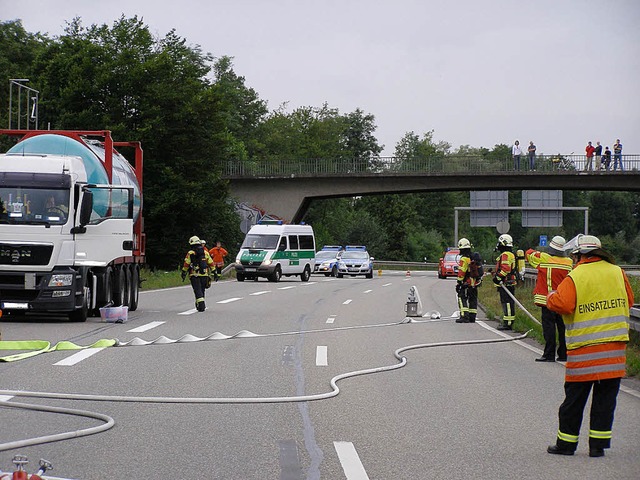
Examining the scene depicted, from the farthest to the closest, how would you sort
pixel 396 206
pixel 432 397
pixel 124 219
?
1. pixel 396 206
2. pixel 124 219
3. pixel 432 397

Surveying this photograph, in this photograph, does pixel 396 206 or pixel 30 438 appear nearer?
pixel 30 438

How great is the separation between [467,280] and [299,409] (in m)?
12.3

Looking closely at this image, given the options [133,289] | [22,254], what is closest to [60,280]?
[22,254]

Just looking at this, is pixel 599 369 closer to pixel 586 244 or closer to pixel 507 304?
pixel 586 244

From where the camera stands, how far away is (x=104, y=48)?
5525 centimetres

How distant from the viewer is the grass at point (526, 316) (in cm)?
1436

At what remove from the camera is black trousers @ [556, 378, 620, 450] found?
25.1ft

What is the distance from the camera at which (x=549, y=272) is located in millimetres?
14141

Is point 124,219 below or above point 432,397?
above

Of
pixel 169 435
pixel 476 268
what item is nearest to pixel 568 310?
pixel 169 435

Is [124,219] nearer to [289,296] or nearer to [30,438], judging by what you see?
[289,296]

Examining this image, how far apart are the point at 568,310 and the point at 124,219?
14.8m

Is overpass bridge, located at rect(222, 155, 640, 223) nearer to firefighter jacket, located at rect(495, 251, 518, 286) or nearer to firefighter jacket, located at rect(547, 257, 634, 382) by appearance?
firefighter jacket, located at rect(495, 251, 518, 286)

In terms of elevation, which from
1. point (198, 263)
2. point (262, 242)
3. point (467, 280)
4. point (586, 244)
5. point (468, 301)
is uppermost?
point (262, 242)
